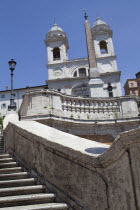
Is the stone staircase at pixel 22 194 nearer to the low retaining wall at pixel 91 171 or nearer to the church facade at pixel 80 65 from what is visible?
the low retaining wall at pixel 91 171

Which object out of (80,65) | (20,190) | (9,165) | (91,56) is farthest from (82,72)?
(20,190)

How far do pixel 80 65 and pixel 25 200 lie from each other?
45201mm

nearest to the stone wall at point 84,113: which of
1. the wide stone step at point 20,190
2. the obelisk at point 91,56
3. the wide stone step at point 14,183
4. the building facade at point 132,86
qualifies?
the wide stone step at point 14,183

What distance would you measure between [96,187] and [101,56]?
147 ft

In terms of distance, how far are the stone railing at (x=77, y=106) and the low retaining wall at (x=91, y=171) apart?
7147mm

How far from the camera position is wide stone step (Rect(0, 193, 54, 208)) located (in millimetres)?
3821

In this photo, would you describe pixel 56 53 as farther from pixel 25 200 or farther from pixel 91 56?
pixel 25 200

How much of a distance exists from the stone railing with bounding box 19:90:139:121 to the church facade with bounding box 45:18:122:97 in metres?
28.5

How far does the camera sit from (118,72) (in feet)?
143

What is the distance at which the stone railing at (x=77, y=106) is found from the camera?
12.4 metres

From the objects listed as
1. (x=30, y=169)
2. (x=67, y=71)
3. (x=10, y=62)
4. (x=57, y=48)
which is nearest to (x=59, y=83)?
(x=67, y=71)

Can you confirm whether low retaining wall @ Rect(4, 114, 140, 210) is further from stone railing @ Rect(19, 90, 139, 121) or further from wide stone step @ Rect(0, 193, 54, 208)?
stone railing @ Rect(19, 90, 139, 121)

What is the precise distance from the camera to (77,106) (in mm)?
12867

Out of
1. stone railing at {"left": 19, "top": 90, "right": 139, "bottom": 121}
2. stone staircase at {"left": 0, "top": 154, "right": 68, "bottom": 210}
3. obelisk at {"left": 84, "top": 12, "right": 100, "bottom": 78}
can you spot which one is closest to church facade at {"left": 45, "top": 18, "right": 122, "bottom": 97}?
obelisk at {"left": 84, "top": 12, "right": 100, "bottom": 78}
